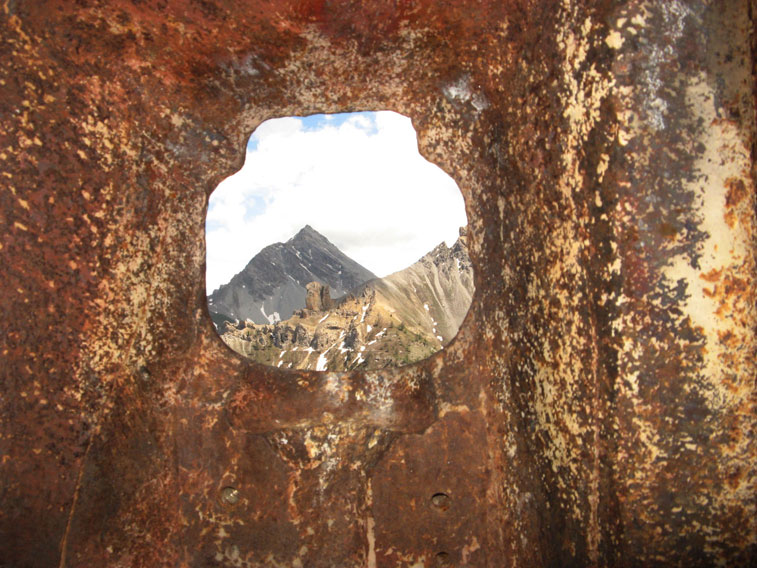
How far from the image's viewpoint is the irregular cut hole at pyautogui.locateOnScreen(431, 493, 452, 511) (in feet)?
6.24

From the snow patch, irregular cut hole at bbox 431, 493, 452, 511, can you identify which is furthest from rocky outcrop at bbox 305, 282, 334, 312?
irregular cut hole at bbox 431, 493, 452, 511

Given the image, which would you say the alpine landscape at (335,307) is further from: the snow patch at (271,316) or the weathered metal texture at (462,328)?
the weathered metal texture at (462,328)

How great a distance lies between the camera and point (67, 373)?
65.9 inches

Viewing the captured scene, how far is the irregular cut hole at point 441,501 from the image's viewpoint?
1902 millimetres

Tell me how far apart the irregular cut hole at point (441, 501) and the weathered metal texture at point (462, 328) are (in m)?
0.01

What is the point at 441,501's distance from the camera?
1909mm

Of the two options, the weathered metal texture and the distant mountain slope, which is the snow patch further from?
the weathered metal texture

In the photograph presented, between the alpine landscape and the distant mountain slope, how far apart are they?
112 millimetres

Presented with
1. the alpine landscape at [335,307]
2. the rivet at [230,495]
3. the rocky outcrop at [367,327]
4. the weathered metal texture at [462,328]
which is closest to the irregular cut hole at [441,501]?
the weathered metal texture at [462,328]

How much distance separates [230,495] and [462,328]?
105 centimetres

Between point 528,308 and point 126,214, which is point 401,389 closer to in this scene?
point 528,308

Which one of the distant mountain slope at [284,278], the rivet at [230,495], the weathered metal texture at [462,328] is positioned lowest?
the rivet at [230,495]

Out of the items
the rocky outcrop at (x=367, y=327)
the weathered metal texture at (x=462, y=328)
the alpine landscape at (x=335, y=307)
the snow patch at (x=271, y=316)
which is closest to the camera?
the weathered metal texture at (x=462, y=328)

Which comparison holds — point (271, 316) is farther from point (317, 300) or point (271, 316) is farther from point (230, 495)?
point (230, 495)
